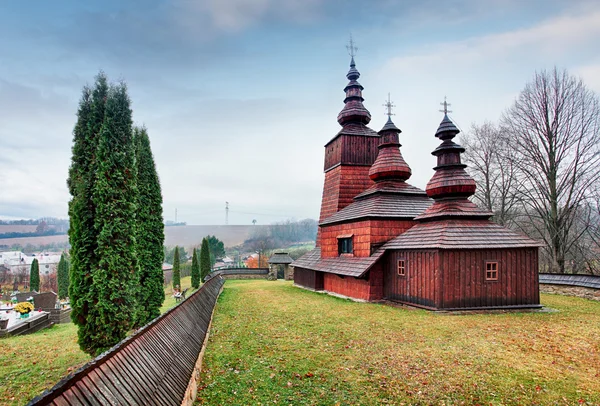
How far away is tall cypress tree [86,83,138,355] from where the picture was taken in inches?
340

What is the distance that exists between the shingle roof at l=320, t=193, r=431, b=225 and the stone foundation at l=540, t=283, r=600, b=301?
8.25 m

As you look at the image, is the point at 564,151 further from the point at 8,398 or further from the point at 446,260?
the point at 8,398

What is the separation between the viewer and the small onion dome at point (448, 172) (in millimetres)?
14883

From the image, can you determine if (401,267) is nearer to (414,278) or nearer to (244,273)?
(414,278)

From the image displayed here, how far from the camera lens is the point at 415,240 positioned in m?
14.7

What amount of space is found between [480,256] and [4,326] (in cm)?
1980

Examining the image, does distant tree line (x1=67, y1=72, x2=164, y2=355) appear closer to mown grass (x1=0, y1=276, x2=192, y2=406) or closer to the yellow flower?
mown grass (x1=0, y1=276, x2=192, y2=406)

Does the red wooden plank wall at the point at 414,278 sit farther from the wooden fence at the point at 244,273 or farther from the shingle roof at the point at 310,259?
the wooden fence at the point at 244,273

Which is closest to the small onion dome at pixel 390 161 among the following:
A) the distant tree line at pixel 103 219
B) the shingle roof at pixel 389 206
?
the shingle roof at pixel 389 206

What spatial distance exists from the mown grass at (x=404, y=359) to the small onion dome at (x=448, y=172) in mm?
5193

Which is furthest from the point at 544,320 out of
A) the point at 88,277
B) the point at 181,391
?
the point at 88,277

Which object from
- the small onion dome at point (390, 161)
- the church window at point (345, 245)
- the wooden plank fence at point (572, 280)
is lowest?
the wooden plank fence at point (572, 280)

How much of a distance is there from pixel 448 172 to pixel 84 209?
45.6 feet

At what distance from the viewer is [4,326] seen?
1464cm
